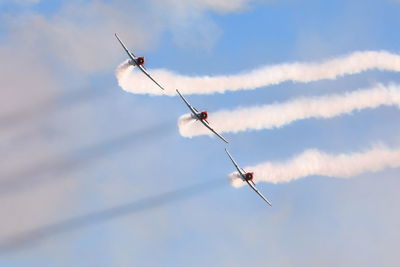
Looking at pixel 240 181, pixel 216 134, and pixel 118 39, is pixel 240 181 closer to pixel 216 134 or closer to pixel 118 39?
pixel 216 134

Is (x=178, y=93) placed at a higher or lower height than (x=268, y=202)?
higher

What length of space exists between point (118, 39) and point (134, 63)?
3817mm

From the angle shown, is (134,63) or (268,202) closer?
(134,63)

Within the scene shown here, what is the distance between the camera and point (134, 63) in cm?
14825

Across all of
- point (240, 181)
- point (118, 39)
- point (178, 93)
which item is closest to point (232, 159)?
point (240, 181)

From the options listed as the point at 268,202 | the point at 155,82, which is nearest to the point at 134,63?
the point at 155,82

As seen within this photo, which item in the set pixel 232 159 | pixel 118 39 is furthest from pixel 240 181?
pixel 118 39

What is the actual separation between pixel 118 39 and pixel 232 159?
78.7ft

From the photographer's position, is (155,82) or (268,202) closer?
(155,82)

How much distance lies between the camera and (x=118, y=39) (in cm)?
14850

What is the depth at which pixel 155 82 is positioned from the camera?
14800cm

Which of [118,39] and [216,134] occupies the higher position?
[118,39]

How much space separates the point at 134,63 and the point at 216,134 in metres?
14.8

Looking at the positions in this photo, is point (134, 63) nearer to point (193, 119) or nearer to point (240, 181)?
point (193, 119)
